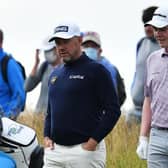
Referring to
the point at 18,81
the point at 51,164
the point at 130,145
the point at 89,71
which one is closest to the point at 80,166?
the point at 51,164

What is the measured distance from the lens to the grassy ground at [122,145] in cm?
1009

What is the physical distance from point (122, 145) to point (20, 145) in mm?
2971

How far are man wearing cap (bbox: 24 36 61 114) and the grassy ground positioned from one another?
0.73ft

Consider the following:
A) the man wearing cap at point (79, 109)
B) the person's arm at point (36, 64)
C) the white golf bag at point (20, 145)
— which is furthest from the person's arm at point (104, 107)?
the person's arm at point (36, 64)

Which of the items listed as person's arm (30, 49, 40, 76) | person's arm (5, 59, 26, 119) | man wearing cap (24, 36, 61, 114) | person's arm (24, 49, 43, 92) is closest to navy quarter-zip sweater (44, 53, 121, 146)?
person's arm (5, 59, 26, 119)

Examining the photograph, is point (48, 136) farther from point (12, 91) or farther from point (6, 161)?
point (12, 91)

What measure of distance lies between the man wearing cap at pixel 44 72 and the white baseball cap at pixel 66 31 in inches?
137

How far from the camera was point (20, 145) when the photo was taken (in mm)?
7844

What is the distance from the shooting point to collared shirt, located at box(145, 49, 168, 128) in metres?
7.19

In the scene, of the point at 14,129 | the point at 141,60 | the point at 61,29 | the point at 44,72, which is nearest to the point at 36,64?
the point at 44,72

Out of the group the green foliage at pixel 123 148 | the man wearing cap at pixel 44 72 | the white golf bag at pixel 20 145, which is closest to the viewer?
the white golf bag at pixel 20 145

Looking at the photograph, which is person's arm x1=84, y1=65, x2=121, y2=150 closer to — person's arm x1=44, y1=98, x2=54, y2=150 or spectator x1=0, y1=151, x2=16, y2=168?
person's arm x1=44, y1=98, x2=54, y2=150

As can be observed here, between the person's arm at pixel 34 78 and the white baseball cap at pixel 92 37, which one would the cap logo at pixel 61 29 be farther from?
the person's arm at pixel 34 78

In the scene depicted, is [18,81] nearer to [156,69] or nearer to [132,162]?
[132,162]
